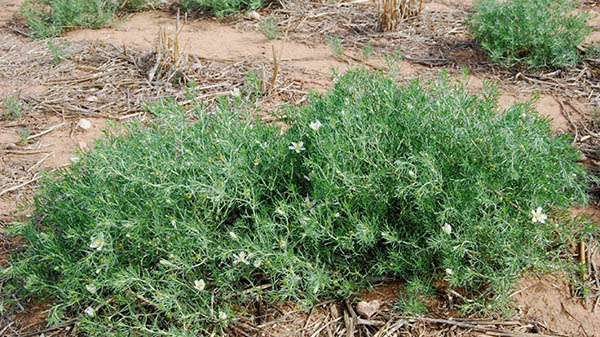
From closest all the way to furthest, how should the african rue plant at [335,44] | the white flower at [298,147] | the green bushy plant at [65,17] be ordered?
1. the white flower at [298,147]
2. the african rue plant at [335,44]
3. the green bushy plant at [65,17]

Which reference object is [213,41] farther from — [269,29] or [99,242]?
[99,242]

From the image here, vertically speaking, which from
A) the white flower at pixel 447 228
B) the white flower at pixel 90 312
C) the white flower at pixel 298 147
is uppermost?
the white flower at pixel 298 147

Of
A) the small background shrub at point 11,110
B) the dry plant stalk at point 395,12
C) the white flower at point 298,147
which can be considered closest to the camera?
the white flower at point 298,147

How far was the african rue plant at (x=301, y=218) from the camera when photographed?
2.81 metres

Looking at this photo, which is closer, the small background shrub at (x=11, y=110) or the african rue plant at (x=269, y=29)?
the small background shrub at (x=11, y=110)

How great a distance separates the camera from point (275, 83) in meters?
5.29

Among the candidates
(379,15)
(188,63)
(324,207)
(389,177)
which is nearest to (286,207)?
(324,207)

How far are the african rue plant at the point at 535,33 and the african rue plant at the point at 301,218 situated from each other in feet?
7.40

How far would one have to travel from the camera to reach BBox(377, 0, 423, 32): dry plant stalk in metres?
6.15

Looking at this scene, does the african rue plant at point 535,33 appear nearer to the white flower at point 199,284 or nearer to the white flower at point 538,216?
the white flower at point 538,216

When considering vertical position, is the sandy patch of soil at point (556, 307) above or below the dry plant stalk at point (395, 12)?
below

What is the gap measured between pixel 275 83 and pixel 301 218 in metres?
2.72

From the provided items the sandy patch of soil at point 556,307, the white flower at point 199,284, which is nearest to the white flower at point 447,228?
the sandy patch of soil at point 556,307

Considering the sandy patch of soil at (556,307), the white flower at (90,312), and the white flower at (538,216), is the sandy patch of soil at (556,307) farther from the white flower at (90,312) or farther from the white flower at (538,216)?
the white flower at (90,312)
